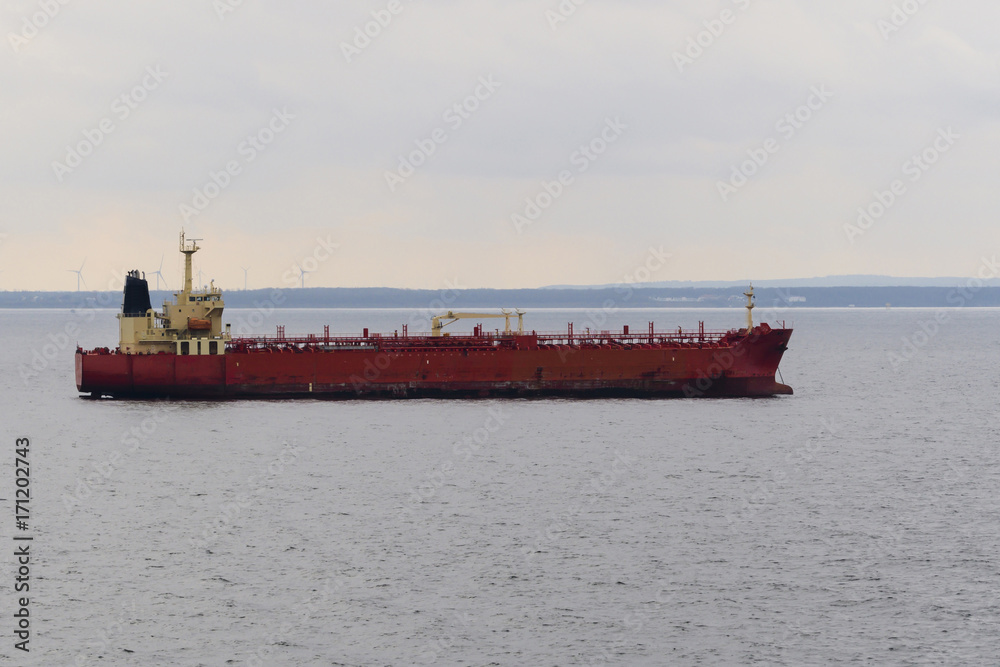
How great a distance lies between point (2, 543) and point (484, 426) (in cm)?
2706

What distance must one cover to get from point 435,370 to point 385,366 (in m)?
3.04

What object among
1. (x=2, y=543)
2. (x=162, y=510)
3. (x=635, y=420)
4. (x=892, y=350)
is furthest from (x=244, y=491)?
(x=892, y=350)

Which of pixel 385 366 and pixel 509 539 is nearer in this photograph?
pixel 509 539

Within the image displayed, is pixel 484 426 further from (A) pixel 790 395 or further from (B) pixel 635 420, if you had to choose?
(A) pixel 790 395

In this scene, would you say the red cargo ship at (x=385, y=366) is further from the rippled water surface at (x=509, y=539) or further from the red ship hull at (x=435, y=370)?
the rippled water surface at (x=509, y=539)

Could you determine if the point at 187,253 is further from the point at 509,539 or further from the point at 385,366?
the point at 509,539

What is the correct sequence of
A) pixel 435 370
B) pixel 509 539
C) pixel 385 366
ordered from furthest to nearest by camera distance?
pixel 385 366, pixel 435 370, pixel 509 539

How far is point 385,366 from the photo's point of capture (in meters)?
66.6

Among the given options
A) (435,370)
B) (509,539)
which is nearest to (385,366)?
(435,370)

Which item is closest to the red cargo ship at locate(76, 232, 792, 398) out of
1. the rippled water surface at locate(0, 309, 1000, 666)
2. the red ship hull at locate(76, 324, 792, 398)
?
the red ship hull at locate(76, 324, 792, 398)

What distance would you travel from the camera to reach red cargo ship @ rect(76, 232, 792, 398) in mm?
65688

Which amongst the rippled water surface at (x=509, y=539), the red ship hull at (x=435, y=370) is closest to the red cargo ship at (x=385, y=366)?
the red ship hull at (x=435, y=370)

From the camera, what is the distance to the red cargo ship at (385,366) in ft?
216

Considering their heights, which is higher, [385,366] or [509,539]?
[385,366]
